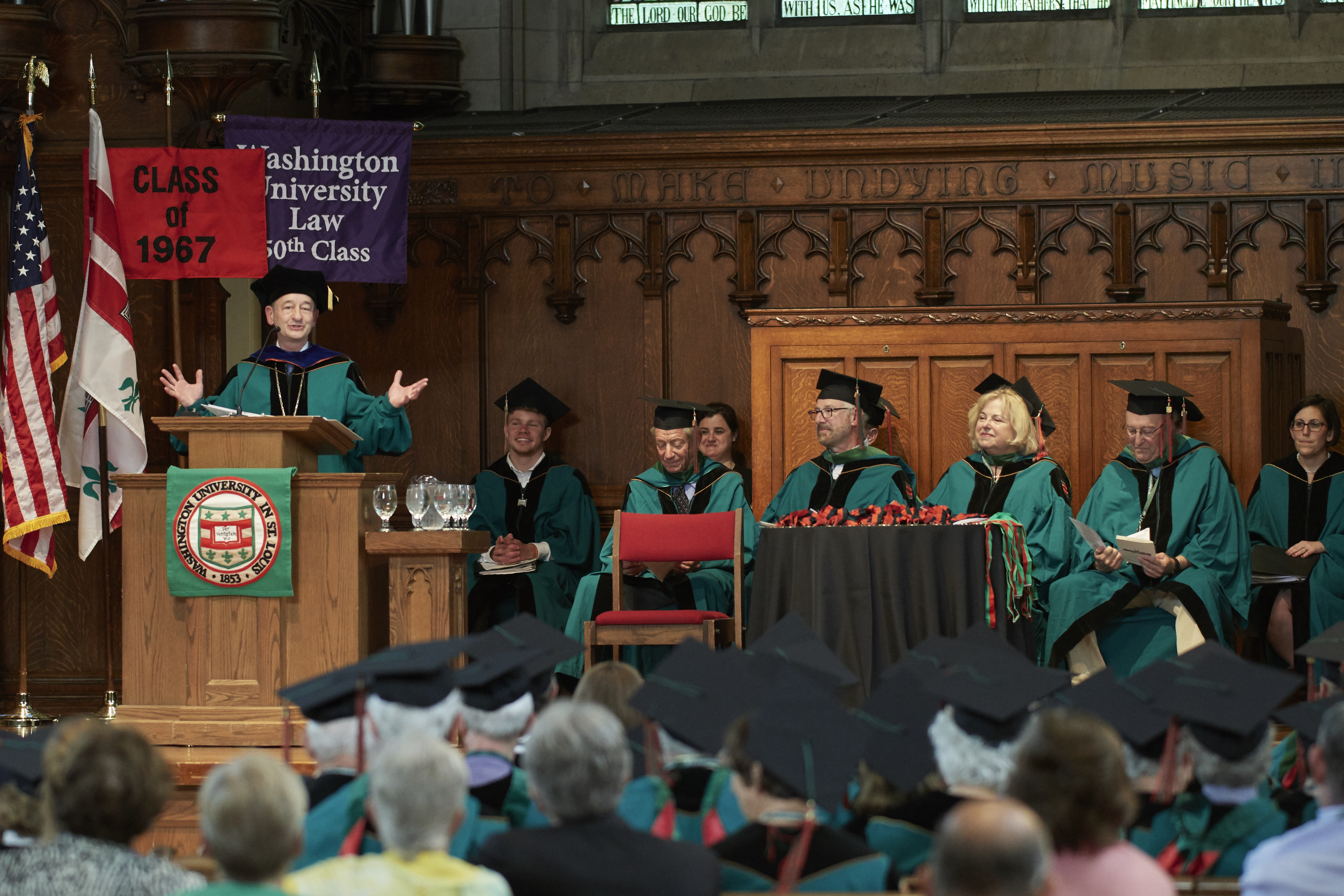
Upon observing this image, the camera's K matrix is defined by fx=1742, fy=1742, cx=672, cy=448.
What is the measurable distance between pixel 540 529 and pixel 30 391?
8.10 ft

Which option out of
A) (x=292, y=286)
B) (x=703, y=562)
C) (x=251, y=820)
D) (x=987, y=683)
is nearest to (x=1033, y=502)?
(x=703, y=562)

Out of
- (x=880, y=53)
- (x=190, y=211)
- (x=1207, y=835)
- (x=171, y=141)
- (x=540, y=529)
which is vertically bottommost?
(x=1207, y=835)

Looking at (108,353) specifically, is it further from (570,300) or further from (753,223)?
(753,223)

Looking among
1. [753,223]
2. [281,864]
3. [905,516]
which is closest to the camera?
[281,864]

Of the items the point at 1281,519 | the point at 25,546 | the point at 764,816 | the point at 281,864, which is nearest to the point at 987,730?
the point at 764,816

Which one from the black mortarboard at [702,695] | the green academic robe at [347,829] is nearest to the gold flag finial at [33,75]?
the black mortarboard at [702,695]

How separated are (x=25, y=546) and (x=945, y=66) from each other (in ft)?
18.2

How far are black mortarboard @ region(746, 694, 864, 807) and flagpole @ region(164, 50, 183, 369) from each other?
5102 millimetres

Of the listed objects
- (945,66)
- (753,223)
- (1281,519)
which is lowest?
(1281,519)

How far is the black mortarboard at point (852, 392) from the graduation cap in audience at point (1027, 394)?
0.50m

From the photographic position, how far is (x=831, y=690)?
4051 millimetres

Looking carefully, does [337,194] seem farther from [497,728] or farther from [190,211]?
[497,728]

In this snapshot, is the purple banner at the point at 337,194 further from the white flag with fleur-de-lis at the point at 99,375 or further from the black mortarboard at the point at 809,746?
the black mortarboard at the point at 809,746

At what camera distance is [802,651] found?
4.38 metres
